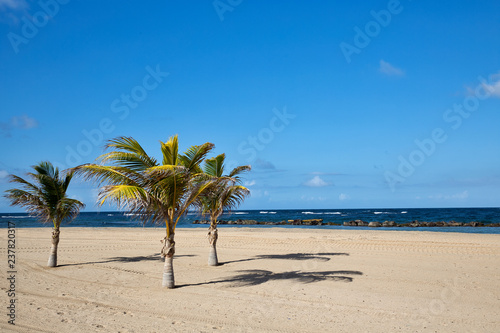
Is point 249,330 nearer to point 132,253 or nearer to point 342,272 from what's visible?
point 342,272

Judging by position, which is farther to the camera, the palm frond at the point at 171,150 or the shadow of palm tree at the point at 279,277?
the shadow of palm tree at the point at 279,277

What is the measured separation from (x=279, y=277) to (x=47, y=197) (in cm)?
845

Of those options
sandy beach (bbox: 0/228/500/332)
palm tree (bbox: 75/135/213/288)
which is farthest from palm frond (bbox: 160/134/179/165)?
sandy beach (bbox: 0/228/500/332)

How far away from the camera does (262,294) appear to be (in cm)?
909

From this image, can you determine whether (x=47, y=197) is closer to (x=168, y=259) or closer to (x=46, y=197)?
(x=46, y=197)

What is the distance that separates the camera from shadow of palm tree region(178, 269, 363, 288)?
1053 cm

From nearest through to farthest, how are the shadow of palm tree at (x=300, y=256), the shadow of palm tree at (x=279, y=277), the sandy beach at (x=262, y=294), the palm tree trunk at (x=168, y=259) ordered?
1. the sandy beach at (x=262, y=294)
2. the palm tree trunk at (x=168, y=259)
3. the shadow of palm tree at (x=279, y=277)
4. the shadow of palm tree at (x=300, y=256)

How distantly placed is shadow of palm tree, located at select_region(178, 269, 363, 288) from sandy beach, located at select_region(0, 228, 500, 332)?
0.10 ft

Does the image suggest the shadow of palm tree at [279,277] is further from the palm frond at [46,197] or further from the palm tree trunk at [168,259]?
the palm frond at [46,197]

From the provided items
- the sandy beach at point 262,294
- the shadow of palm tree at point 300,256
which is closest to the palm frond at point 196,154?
the sandy beach at point 262,294

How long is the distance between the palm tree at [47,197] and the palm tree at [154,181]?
4.53m

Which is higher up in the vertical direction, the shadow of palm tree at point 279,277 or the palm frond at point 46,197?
the palm frond at point 46,197

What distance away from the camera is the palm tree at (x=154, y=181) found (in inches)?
345

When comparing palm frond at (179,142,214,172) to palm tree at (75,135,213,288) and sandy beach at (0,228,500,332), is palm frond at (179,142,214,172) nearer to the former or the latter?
palm tree at (75,135,213,288)
